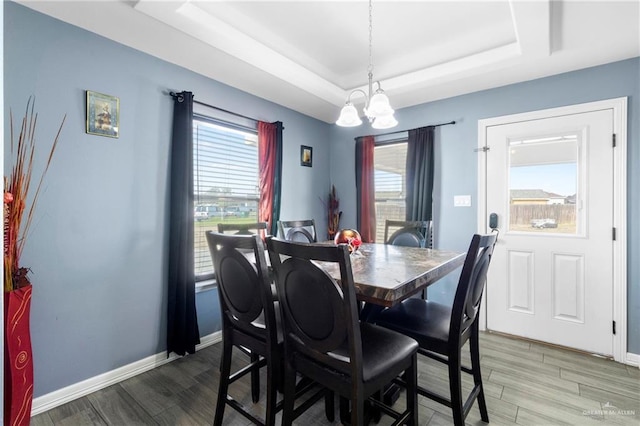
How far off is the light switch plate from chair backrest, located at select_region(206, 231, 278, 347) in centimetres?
248

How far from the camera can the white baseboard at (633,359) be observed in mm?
2397

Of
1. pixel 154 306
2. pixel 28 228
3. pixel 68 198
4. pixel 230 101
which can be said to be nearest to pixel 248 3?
pixel 230 101

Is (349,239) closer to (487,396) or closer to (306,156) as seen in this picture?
(487,396)

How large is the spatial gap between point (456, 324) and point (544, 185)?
2.07m

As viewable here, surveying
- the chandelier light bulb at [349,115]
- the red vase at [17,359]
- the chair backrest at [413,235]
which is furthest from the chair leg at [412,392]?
the red vase at [17,359]

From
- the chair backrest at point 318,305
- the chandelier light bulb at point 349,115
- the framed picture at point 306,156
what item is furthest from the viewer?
the framed picture at point 306,156

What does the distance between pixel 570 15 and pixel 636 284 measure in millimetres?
2103

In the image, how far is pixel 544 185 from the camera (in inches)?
111

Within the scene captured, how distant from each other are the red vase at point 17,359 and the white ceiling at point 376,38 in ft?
5.68

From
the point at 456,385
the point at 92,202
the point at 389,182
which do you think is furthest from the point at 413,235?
the point at 92,202

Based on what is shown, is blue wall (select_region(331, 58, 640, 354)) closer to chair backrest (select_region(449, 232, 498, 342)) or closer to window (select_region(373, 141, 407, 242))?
window (select_region(373, 141, 407, 242))

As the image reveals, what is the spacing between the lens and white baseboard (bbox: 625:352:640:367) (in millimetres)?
2397

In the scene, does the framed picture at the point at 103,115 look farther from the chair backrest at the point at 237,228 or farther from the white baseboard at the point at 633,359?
the white baseboard at the point at 633,359

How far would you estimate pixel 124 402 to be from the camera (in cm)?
196
